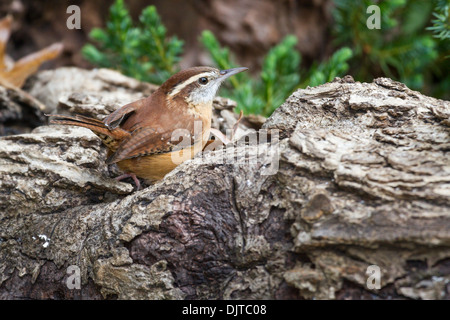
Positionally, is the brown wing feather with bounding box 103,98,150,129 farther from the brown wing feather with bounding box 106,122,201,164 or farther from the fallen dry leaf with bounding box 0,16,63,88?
the fallen dry leaf with bounding box 0,16,63,88

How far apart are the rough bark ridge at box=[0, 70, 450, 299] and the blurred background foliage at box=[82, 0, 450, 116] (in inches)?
59.6

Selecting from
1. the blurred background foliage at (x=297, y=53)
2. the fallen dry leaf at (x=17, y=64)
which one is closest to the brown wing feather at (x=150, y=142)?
the blurred background foliage at (x=297, y=53)

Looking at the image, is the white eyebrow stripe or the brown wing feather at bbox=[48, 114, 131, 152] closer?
the brown wing feather at bbox=[48, 114, 131, 152]

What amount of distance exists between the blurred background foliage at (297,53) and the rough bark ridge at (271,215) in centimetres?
151

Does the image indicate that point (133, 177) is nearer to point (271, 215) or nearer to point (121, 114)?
point (121, 114)

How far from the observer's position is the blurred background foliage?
462 centimetres

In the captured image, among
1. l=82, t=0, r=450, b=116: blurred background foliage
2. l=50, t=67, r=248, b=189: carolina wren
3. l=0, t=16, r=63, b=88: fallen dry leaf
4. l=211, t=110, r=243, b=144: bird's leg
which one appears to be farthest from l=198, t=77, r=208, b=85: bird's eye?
l=0, t=16, r=63, b=88: fallen dry leaf

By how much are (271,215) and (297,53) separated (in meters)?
3.17

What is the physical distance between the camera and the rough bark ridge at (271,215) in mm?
2156

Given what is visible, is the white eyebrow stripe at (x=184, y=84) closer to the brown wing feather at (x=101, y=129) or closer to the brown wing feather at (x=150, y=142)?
the brown wing feather at (x=150, y=142)

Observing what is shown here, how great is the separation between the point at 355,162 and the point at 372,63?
3818 mm

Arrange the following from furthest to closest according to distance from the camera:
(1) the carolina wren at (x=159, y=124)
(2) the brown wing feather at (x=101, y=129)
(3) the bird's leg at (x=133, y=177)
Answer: (3) the bird's leg at (x=133, y=177), (1) the carolina wren at (x=159, y=124), (2) the brown wing feather at (x=101, y=129)

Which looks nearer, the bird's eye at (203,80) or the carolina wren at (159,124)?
the carolina wren at (159,124)

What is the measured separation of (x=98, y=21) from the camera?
6.45 m
